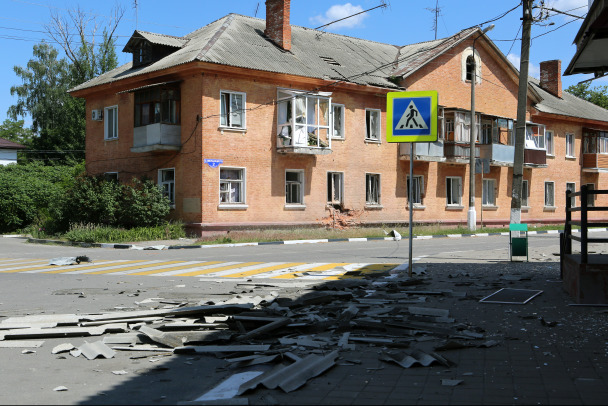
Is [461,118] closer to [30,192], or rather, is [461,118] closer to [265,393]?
[30,192]

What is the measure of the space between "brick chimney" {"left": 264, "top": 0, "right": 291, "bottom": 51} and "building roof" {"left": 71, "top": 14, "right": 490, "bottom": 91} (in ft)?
1.42

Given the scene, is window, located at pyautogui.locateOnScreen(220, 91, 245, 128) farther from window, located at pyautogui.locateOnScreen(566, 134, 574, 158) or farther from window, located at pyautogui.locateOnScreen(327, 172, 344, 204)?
window, located at pyautogui.locateOnScreen(566, 134, 574, 158)

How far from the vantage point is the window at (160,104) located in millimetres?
28266

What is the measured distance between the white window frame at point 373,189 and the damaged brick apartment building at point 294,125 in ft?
0.20

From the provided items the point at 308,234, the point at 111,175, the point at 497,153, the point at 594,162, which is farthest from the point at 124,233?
the point at 594,162

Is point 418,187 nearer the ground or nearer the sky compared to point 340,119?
nearer the ground

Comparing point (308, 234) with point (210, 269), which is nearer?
point (210, 269)

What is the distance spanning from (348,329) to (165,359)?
1.97 m

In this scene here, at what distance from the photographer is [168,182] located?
2906 centimetres

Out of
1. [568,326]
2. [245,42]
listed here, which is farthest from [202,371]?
[245,42]

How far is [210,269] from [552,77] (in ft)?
131

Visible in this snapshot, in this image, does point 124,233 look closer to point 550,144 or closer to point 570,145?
point 550,144

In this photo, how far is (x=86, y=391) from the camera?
4934 mm

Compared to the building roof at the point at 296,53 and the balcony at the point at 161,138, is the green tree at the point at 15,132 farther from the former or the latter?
the balcony at the point at 161,138
